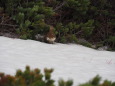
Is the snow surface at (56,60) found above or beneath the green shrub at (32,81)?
beneath

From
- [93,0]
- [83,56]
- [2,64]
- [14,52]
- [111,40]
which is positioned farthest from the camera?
[93,0]

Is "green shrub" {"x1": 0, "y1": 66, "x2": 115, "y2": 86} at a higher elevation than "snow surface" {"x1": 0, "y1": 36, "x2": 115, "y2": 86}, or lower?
higher

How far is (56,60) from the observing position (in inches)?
215

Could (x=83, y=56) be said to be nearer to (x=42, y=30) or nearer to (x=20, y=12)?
(x=42, y=30)

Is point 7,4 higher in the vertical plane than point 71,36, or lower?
higher

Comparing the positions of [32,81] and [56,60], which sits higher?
[32,81]

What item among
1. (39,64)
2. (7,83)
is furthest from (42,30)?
(7,83)

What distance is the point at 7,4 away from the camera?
7.50m

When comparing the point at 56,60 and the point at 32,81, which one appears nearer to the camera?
the point at 32,81

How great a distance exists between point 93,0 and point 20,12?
401 centimetres

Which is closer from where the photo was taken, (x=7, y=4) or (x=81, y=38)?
(x=7, y=4)

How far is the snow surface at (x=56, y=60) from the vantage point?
14.5ft

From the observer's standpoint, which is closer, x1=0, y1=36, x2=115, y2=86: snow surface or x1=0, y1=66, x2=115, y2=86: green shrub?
x1=0, y1=66, x2=115, y2=86: green shrub

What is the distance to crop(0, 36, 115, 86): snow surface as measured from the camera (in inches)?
174
